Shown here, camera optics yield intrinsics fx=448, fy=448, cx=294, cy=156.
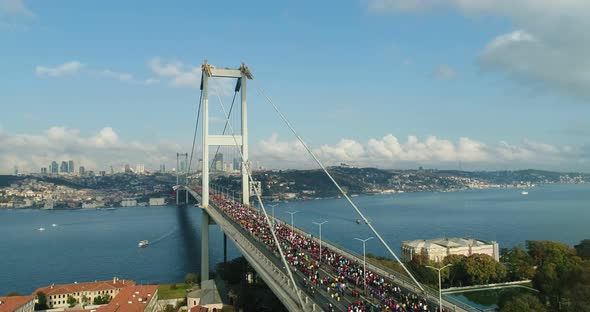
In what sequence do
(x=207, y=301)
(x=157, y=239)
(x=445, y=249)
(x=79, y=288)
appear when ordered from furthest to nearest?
1. (x=157, y=239)
2. (x=445, y=249)
3. (x=79, y=288)
4. (x=207, y=301)

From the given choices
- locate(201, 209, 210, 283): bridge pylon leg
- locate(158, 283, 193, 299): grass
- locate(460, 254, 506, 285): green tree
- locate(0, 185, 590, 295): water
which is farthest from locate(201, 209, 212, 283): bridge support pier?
locate(460, 254, 506, 285): green tree

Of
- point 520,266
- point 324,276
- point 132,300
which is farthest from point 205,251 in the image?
point 520,266

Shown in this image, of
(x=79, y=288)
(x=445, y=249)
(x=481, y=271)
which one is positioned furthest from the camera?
(x=445, y=249)

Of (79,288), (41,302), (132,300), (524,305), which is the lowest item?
(41,302)

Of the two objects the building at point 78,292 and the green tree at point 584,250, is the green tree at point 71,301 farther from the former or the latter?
the green tree at point 584,250

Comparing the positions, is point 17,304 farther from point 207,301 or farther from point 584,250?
point 584,250

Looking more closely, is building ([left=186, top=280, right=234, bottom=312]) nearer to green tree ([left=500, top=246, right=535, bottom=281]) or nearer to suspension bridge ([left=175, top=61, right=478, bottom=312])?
suspension bridge ([left=175, top=61, right=478, bottom=312])
